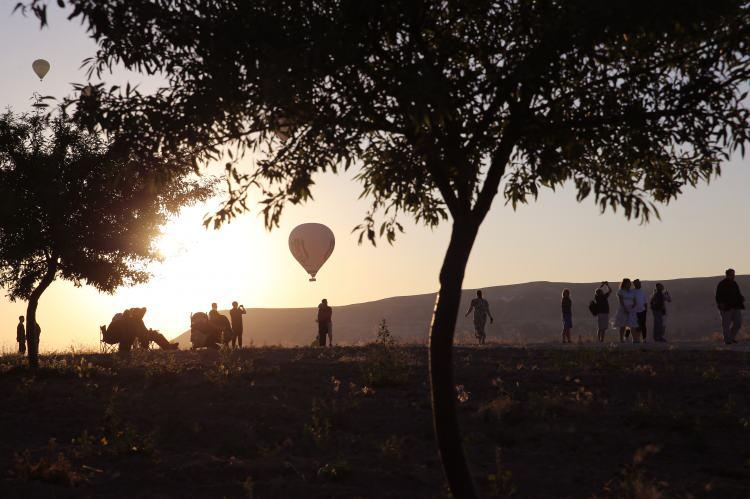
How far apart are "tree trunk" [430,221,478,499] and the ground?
1.56m

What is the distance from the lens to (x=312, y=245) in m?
44.7

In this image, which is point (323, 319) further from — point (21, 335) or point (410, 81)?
point (410, 81)

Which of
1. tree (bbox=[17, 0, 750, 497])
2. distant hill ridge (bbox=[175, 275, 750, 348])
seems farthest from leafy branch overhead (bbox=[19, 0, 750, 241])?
distant hill ridge (bbox=[175, 275, 750, 348])

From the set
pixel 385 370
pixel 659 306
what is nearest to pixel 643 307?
pixel 659 306

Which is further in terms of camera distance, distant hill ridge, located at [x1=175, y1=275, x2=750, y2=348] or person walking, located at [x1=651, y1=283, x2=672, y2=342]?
distant hill ridge, located at [x1=175, y1=275, x2=750, y2=348]

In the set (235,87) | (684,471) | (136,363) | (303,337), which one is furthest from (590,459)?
(303,337)

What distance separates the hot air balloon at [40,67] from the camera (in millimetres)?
29922

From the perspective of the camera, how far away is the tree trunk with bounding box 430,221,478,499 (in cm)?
961

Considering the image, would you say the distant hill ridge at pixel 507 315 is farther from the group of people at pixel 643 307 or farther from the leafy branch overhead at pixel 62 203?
the leafy branch overhead at pixel 62 203

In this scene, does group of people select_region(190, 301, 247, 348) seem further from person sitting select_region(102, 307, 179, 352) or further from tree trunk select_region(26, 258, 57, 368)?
tree trunk select_region(26, 258, 57, 368)

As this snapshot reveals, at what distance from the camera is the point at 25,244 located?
844 inches

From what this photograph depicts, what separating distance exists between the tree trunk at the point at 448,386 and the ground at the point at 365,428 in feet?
5.12

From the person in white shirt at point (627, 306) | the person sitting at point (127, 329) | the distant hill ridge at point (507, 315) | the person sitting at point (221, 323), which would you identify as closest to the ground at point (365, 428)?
the person sitting at point (127, 329)

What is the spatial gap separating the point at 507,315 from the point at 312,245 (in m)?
81.6
